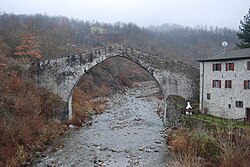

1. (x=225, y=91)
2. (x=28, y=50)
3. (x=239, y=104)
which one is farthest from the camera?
(x=28, y=50)

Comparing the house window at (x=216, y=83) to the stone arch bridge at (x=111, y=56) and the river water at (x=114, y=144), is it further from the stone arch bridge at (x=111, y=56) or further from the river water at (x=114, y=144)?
the river water at (x=114, y=144)

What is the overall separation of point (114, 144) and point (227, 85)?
895 centimetres

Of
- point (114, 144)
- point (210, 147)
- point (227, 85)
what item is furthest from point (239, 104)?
point (114, 144)

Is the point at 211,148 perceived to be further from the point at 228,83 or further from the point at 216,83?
the point at 216,83

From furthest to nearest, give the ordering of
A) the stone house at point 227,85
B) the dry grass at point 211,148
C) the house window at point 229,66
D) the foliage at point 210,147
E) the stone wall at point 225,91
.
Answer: the house window at point 229,66, the stone wall at point 225,91, the stone house at point 227,85, the foliage at point 210,147, the dry grass at point 211,148

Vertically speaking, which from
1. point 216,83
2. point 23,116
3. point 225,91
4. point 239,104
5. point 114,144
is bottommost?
point 114,144

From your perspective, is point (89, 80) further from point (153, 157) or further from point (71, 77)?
point (153, 157)

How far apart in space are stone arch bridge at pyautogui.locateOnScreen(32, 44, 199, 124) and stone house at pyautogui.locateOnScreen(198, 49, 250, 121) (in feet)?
5.49

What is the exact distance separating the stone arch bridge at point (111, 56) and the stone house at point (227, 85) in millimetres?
1674

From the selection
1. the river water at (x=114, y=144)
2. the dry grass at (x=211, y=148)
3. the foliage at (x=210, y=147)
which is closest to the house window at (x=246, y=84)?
the foliage at (x=210, y=147)

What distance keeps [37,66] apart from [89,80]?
20.3 metres

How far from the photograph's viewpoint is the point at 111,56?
84.3 ft

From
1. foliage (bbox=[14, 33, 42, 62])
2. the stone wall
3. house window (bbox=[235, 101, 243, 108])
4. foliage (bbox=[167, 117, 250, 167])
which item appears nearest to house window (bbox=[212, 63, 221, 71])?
the stone wall

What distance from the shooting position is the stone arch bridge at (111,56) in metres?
23.7
